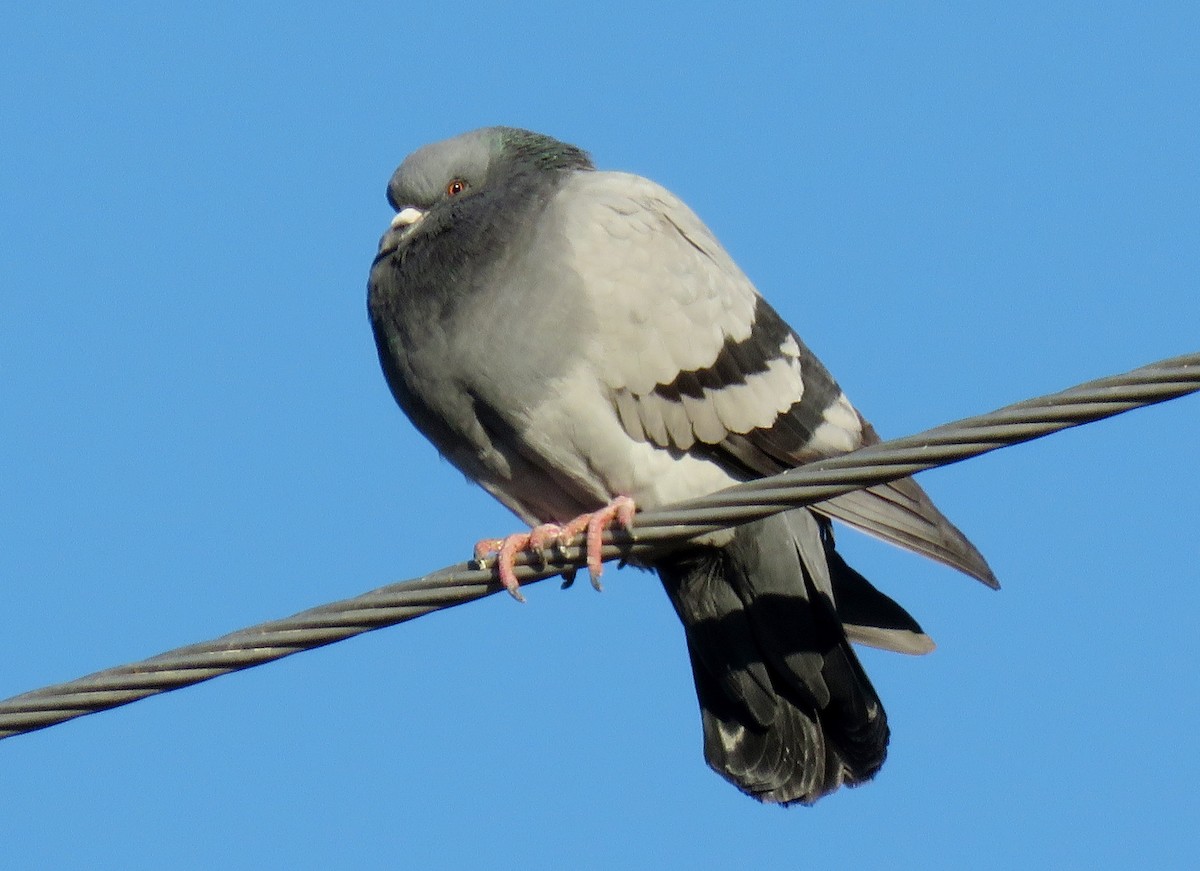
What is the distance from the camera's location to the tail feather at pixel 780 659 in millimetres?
6629

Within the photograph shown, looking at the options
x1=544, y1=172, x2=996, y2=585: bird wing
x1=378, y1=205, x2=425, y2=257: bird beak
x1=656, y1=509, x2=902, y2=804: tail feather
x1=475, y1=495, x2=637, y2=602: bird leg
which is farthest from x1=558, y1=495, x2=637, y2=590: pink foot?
x1=378, y1=205, x2=425, y2=257: bird beak

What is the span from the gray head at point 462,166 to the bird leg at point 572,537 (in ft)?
4.72

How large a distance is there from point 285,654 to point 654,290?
86.5 inches

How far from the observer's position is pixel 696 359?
6348 mm

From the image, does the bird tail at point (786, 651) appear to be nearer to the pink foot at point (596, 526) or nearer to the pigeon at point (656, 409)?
the pigeon at point (656, 409)

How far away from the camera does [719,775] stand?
693 centimetres

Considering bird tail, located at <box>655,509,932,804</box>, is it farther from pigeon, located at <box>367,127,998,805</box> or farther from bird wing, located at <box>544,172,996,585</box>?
bird wing, located at <box>544,172,996,585</box>

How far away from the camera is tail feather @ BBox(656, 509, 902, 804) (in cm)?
663

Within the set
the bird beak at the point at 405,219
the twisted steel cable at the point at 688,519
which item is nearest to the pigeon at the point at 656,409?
the bird beak at the point at 405,219

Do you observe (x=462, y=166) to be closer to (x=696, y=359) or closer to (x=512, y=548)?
(x=696, y=359)

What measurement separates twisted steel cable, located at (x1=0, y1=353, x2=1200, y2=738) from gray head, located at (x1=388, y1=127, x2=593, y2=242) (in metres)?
2.31

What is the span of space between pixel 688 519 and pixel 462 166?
8.55 ft

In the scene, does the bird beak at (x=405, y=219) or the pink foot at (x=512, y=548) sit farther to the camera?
A: the bird beak at (x=405, y=219)

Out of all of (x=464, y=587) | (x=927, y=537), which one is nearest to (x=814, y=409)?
(x=927, y=537)
